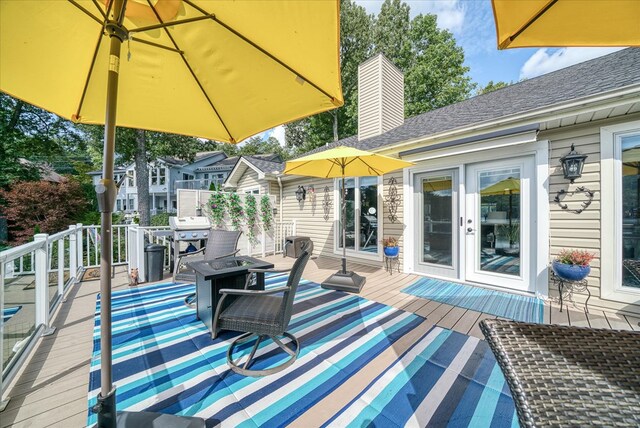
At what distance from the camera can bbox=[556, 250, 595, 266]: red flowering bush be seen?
2947 millimetres

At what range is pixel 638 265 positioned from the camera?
2.02 m

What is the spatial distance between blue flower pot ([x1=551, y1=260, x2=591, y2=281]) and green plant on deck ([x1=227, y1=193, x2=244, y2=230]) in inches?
251

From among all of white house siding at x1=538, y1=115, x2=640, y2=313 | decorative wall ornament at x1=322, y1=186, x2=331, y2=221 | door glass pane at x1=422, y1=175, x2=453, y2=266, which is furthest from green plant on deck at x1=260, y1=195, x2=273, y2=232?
white house siding at x1=538, y1=115, x2=640, y2=313

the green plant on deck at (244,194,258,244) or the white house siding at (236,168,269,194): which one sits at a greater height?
the white house siding at (236,168,269,194)

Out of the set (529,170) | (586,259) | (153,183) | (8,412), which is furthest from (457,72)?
(153,183)

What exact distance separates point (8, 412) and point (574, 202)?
19.3 ft

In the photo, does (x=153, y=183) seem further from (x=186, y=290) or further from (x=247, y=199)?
(x=186, y=290)

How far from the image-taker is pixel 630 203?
296 cm

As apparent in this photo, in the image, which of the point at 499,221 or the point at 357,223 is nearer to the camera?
the point at 499,221

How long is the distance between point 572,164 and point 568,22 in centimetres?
255

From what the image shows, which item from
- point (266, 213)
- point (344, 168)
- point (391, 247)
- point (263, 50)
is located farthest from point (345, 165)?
point (266, 213)

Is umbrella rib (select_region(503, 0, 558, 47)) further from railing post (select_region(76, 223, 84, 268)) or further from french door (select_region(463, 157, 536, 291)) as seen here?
railing post (select_region(76, 223, 84, 268))

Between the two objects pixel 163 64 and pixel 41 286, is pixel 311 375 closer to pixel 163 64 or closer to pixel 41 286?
pixel 163 64

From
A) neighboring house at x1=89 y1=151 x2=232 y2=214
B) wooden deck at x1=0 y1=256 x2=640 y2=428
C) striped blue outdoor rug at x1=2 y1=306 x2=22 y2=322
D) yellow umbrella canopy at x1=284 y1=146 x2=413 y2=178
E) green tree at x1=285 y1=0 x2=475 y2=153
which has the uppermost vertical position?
green tree at x1=285 y1=0 x2=475 y2=153
